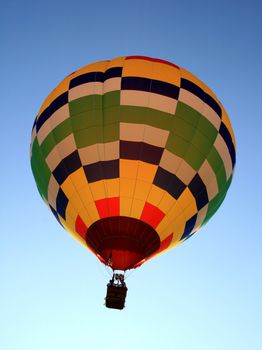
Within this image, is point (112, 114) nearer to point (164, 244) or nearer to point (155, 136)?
point (155, 136)

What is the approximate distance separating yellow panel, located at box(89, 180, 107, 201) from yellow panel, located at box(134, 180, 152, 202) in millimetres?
634

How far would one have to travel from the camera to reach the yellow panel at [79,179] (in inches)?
338

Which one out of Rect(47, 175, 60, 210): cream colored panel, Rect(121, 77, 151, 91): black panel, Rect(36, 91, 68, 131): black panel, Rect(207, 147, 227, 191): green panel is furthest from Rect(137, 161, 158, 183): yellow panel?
Rect(36, 91, 68, 131): black panel

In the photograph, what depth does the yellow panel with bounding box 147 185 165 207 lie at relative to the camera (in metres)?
8.37

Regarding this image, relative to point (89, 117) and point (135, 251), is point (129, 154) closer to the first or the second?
point (89, 117)

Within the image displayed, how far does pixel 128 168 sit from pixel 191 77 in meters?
2.84

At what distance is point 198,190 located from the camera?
891 cm

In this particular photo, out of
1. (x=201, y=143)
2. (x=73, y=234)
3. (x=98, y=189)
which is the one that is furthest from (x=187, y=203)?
(x=73, y=234)

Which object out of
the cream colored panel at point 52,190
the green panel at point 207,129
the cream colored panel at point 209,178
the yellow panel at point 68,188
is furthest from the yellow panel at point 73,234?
the green panel at point 207,129

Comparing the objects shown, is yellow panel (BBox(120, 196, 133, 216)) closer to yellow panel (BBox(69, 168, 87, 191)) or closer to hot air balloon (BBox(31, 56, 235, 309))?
hot air balloon (BBox(31, 56, 235, 309))

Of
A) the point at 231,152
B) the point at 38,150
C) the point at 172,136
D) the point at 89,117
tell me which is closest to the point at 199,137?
the point at 172,136

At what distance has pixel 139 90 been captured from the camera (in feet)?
29.5

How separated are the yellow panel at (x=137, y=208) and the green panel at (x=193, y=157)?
1.35m

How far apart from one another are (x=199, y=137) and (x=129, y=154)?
5.15 feet
